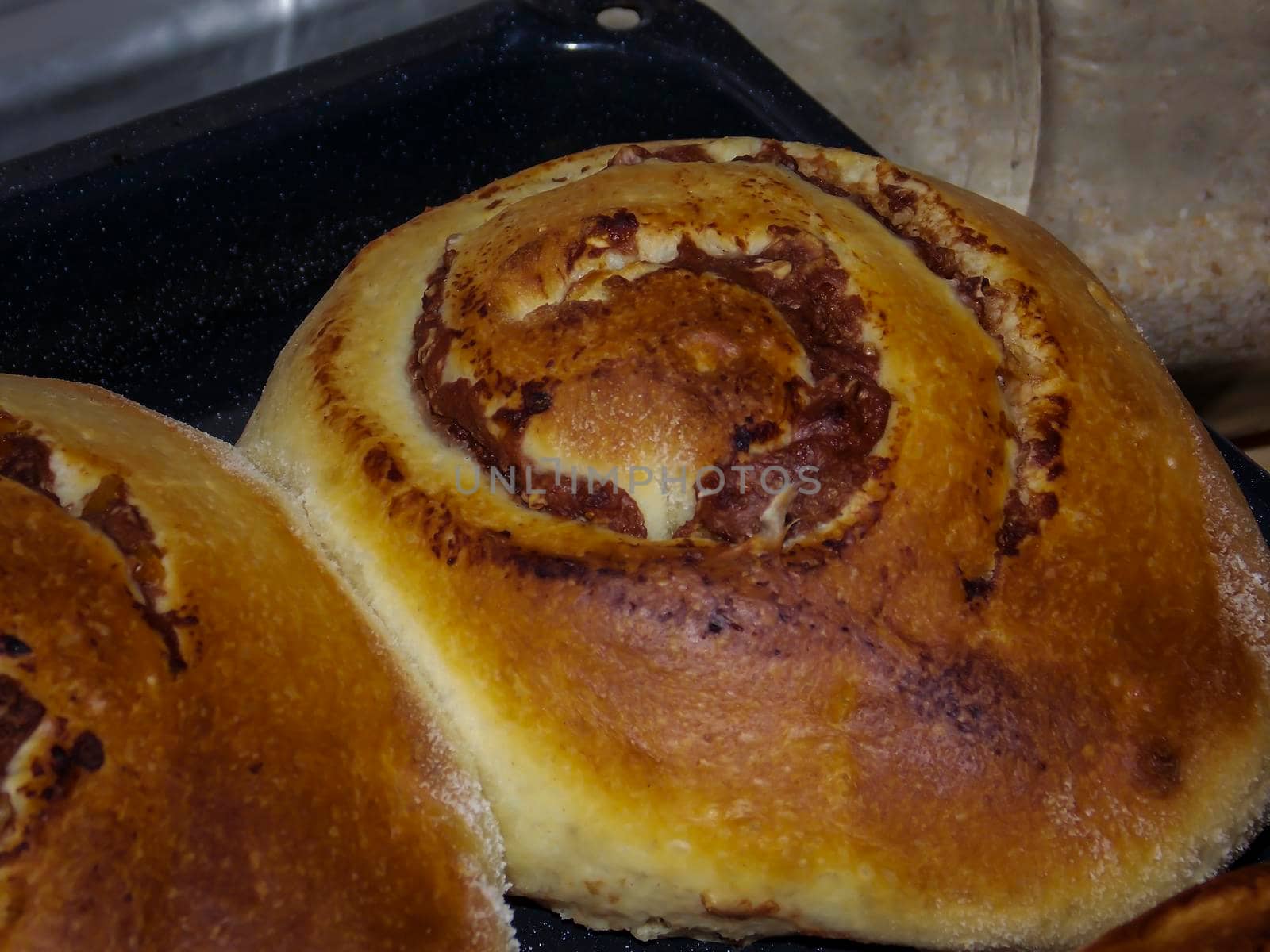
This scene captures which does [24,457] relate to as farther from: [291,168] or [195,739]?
[291,168]

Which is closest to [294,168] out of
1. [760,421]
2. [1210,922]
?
[760,421]

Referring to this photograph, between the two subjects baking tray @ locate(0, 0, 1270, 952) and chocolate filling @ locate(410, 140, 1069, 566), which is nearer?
chocolate filling @ locate(410, 140, 1069, 566)

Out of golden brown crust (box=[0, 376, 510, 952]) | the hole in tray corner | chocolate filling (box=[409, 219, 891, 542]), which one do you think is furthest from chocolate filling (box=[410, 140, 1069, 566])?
the hole in tray corner

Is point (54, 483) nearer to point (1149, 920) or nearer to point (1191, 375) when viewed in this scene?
point (1149, 920)

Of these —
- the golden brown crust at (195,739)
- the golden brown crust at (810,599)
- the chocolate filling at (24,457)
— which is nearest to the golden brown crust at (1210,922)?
the golden brown crust at (810,599)

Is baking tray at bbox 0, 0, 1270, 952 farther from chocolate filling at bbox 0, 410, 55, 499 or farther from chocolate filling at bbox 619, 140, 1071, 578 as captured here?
chocolate filling at bbox 0, 410, 55, 499

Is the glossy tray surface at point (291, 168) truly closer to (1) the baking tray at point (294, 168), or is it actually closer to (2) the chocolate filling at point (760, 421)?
(1) the baking tray at point (294, 168)
